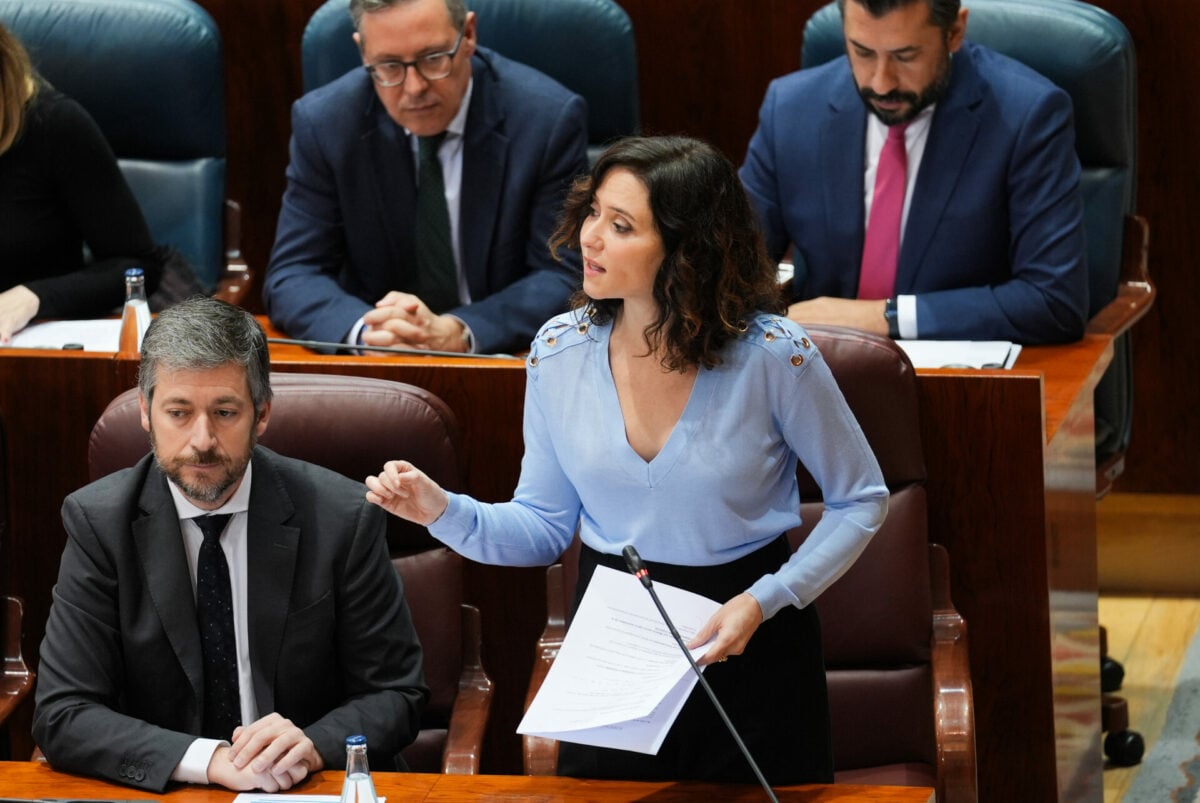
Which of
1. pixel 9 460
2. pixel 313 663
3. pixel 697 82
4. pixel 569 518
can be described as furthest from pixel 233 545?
pixel 697 82

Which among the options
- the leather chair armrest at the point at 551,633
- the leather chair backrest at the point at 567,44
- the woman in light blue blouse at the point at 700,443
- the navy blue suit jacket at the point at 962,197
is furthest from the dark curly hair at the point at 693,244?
the leather chair backrest at the point at 567,44

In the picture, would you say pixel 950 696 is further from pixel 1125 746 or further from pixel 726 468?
pixel 1125 746

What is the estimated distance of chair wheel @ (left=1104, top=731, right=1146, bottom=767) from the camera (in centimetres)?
293

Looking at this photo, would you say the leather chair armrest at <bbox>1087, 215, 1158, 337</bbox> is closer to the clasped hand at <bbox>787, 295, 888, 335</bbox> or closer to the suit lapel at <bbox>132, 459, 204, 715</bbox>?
the clasped hand at <bbox>787, 295, 888, 335</bbox>

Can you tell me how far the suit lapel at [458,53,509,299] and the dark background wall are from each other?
657 mm

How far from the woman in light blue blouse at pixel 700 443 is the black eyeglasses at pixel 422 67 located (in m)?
1.08

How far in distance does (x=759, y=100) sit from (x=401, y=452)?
169 cm

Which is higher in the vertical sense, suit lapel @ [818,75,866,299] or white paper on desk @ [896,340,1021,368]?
suit lapel @ [818,75,866,299]

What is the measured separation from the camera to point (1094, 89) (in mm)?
2965

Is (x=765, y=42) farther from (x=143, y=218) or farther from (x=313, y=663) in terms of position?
(x=313, y=663)

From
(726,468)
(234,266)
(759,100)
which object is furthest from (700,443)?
(759,100)

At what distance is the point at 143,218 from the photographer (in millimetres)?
3125

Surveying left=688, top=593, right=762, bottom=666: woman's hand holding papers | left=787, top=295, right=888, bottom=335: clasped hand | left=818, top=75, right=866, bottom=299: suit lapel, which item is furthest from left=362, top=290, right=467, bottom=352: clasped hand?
left=688, top=593, right=762, bottom=666: woman's hand holding papers

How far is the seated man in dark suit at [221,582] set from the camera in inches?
76.7
